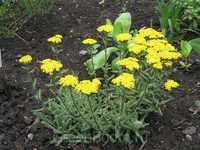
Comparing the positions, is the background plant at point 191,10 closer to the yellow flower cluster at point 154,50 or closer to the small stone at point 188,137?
the yellow flower cluster at point 154,50

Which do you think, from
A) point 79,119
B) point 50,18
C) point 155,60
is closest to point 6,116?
point 79,119

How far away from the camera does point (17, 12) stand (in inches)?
174

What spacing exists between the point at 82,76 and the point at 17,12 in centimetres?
104

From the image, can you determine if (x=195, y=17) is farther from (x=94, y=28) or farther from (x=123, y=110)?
(x=123, y=110)

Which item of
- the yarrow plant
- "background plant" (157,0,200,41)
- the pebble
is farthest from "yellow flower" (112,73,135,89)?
"background plant" (157,0,200,41)

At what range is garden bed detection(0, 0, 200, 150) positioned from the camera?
3170 millimetres

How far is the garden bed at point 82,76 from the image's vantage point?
3170 millimetres

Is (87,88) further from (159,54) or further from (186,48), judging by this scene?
(186,48)

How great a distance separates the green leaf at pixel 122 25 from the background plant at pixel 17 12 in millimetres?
856

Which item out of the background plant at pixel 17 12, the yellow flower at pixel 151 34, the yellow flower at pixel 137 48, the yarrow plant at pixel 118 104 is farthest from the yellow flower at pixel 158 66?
the background plant at pixel 17 12

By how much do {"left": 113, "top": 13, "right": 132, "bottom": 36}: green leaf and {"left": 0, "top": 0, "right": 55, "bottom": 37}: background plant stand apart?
86 cm

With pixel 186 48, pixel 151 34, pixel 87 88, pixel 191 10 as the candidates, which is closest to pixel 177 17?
pixel 191 10

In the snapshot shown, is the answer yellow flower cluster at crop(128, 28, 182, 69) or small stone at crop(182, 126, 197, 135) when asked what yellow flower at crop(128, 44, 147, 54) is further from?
small stone at crop(182, 126, 197, 135)

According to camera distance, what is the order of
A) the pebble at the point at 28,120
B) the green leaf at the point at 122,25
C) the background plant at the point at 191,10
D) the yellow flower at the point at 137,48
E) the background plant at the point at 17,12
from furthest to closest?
the background plant at the point at 17,12
the background plant at the point at 191,10
the green leaf at the point at 122,25
the pebble at the point at 28,120
the yellow flower at the point at 137,48
